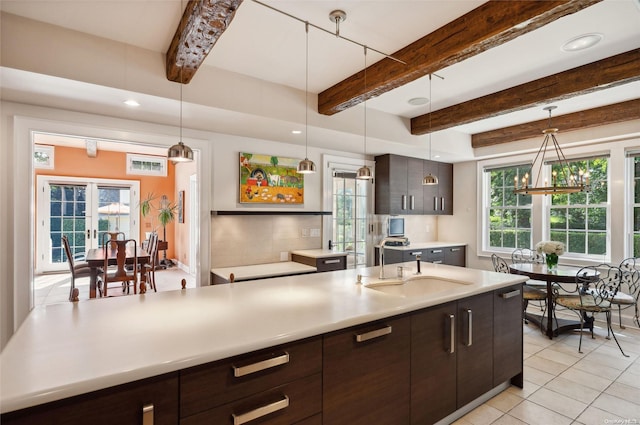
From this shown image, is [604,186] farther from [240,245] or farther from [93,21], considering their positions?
[93,21]

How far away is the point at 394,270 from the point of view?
9.44ft

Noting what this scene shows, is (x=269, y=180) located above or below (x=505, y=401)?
above

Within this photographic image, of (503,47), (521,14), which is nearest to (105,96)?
(521,14)

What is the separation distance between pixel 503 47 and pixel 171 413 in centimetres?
326

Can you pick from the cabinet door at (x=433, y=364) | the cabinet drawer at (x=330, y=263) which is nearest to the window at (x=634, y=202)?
the cabinet drawer at (x=330, y=263)

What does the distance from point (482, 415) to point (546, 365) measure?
1.28m

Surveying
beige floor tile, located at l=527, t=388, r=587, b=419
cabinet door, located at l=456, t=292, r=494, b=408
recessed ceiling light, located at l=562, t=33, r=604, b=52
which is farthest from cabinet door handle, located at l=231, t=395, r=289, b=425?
recessed ceiling light, located at l=562, t=33, r=604, b=52

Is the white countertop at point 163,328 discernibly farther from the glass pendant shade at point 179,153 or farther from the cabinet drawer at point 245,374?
the glass pendant shade at point 179,153

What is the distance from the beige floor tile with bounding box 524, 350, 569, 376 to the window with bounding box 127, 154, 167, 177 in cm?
822

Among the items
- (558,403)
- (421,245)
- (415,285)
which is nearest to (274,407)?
(415,285)

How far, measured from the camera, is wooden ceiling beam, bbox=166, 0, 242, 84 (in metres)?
1.80

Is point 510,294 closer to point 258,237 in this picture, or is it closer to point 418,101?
point 418,101

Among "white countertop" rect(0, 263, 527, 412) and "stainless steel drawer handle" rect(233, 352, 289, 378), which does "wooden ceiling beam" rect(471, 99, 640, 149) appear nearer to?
"white countertop" rect(0, 263, 527, 412)

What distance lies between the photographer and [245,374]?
1.27 metres
